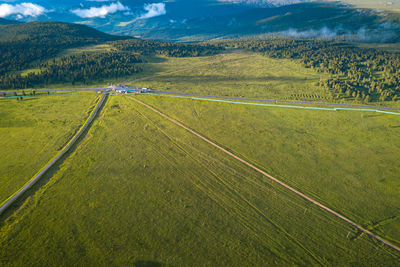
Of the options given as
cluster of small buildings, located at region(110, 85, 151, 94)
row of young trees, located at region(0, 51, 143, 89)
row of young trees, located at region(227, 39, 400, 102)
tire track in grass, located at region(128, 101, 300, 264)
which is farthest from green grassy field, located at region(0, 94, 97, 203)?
row of young trees, located at region(227, 39, 400, 102)

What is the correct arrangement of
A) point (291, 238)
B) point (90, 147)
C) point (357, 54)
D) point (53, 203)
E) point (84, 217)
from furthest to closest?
1. point (357, 54)
2. point (90, 147)
3. point (53, 203)
4. point (84, 217)
5. point (291, 238)

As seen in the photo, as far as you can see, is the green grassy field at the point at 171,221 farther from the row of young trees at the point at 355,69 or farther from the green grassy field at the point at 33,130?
the row of young trees at the point at 355,69

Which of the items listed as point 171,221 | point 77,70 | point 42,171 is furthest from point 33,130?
point 77,70

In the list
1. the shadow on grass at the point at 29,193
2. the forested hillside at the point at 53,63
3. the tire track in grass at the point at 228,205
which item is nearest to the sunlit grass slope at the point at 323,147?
the tire track in grass at the point at 228,205

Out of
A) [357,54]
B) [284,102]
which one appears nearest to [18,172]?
[284,102]

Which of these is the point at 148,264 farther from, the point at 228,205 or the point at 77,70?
the point at 77,70

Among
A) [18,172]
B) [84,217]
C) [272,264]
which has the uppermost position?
[18,172]

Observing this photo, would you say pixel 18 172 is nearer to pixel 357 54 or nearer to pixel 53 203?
pixel 53 203
